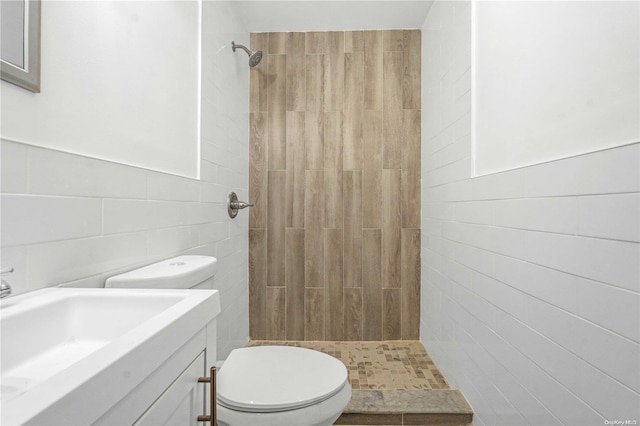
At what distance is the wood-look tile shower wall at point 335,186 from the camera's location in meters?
2.66

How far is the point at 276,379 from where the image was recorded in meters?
1.22

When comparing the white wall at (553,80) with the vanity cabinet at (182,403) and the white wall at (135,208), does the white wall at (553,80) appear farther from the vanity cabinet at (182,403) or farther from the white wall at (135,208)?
the white wall at (135,208)

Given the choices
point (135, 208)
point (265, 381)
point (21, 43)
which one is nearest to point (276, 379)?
point (265, 381)

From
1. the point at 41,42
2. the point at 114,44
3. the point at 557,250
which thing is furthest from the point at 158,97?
the point at 557,250

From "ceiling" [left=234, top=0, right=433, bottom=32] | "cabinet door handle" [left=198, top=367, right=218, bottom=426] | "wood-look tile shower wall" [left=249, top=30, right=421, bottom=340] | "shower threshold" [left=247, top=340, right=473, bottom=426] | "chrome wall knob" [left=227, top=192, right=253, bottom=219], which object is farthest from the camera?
"wood-look tile shower wall" [left=249, top=30, right=421, bottom=340]

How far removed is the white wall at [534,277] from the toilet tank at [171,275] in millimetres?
1115

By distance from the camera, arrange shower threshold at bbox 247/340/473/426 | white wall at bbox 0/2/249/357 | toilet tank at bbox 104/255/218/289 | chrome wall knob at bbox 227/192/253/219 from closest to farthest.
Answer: white wall at bbox 0/2/249/357 → toilet tank at bbox 104/255/218/289 → shower threshold at bbox 247/340/473/426 → chrome wall knob at bbox 227/192/253/219

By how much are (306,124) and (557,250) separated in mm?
2001

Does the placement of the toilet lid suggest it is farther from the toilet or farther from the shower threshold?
the shower threshold

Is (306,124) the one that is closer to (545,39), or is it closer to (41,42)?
(545,39)

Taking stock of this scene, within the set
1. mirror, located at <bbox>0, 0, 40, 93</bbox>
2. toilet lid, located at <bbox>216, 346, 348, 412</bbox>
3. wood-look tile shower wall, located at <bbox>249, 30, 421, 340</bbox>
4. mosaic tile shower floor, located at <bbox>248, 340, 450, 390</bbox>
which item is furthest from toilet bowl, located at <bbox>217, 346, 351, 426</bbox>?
wood-look tile shower wall, located at <bbox>249, 30, 421, 340</bbox>

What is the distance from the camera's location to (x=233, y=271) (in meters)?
2.32

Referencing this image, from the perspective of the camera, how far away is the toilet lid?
3.56 ft

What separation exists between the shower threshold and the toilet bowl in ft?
2.04
